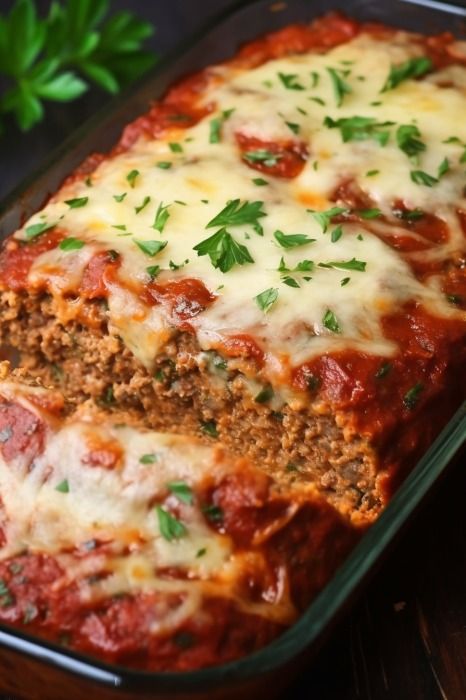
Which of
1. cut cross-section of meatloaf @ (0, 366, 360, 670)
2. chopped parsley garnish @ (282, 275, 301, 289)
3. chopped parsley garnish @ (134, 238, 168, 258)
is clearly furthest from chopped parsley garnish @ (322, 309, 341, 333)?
chopped parsley garnish @ (134, 238, 168, 258)

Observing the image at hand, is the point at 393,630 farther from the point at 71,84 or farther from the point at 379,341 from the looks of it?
the point at 71,84

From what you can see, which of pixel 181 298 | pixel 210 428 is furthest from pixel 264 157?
pixel 210 428

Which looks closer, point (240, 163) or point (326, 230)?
point (326, 230)

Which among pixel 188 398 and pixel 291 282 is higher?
pixel 291 282

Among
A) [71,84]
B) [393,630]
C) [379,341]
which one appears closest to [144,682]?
[393,630]

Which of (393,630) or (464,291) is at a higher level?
(464,291)

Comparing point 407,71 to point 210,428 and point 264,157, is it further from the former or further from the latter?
point 210,428

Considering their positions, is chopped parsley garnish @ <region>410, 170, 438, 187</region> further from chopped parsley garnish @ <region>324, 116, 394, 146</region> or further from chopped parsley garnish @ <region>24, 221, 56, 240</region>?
chopped parsley garnish @ <region>24, 221, 56, 240</region>
